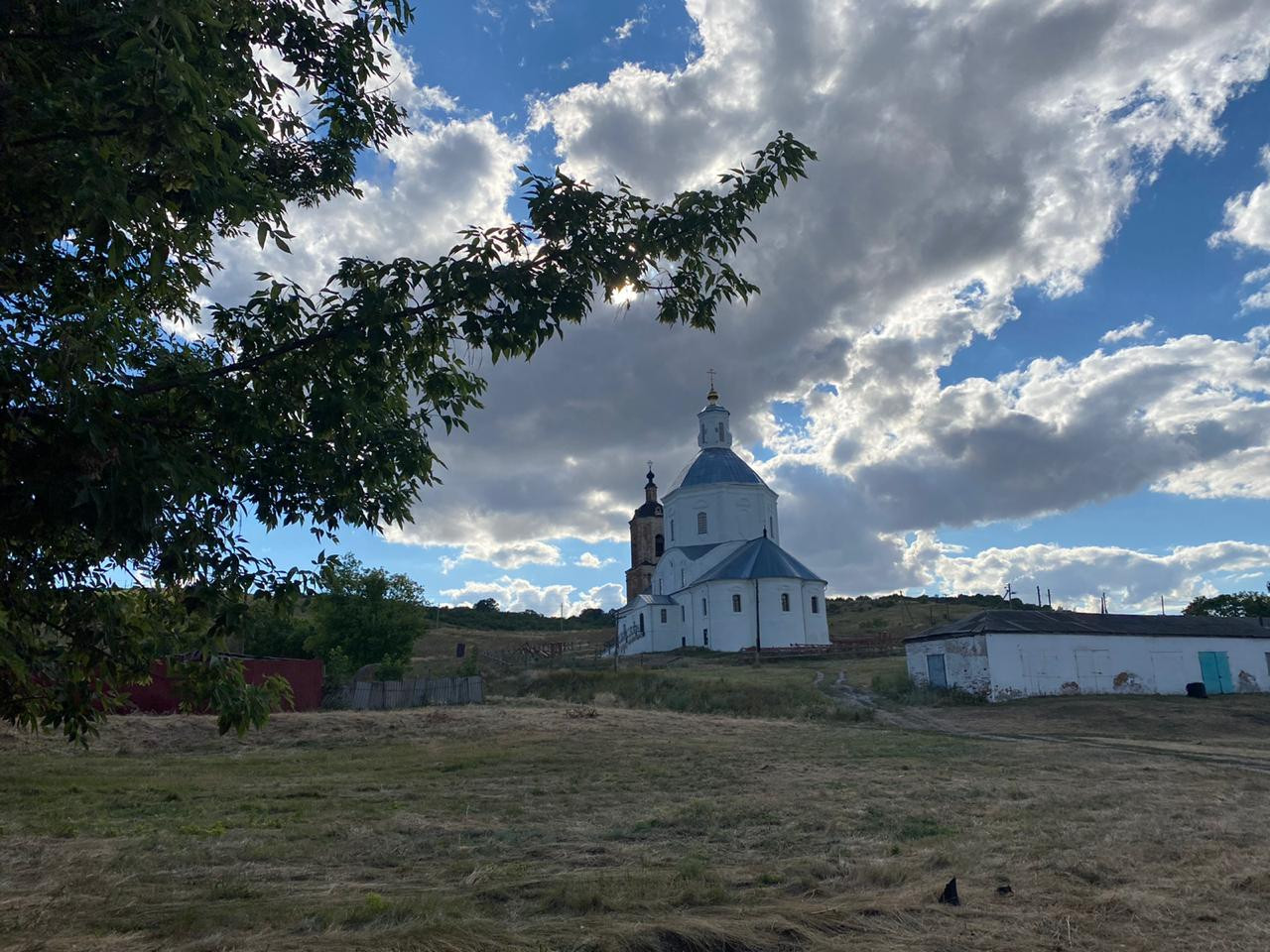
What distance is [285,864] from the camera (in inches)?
325

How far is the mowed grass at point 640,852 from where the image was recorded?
588 cm

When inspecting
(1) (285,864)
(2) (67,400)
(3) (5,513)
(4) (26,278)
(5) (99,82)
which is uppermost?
(5) (99,82)

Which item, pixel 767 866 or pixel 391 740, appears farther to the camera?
pixel 391 740

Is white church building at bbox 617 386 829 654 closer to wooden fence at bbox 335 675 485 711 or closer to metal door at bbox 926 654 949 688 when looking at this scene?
metal door at bbox 926 654 949 688

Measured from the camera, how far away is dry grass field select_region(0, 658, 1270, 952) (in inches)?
232

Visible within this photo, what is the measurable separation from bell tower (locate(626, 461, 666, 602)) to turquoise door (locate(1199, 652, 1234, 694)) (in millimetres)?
42908

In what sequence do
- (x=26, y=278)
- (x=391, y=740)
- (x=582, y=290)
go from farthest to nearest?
(x=391, y=740), (x=582, y=290), (x=26, y=278)

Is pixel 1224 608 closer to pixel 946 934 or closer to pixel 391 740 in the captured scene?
pixel 391 740

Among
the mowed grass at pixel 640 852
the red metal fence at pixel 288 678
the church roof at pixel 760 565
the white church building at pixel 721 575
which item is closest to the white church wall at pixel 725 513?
the white church building at pixel 721 575

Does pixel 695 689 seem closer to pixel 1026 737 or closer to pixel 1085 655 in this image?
pixel 1026 737

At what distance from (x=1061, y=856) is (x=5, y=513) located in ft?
26.9

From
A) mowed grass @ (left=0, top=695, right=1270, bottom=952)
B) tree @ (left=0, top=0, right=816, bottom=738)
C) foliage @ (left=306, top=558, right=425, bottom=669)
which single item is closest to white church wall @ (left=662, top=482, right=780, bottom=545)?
foliage @ (left=306, top=558, right=425, bottom=669)

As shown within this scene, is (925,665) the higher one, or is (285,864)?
(925,665)

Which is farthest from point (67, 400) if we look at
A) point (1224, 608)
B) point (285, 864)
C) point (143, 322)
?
point (1224, 608)
